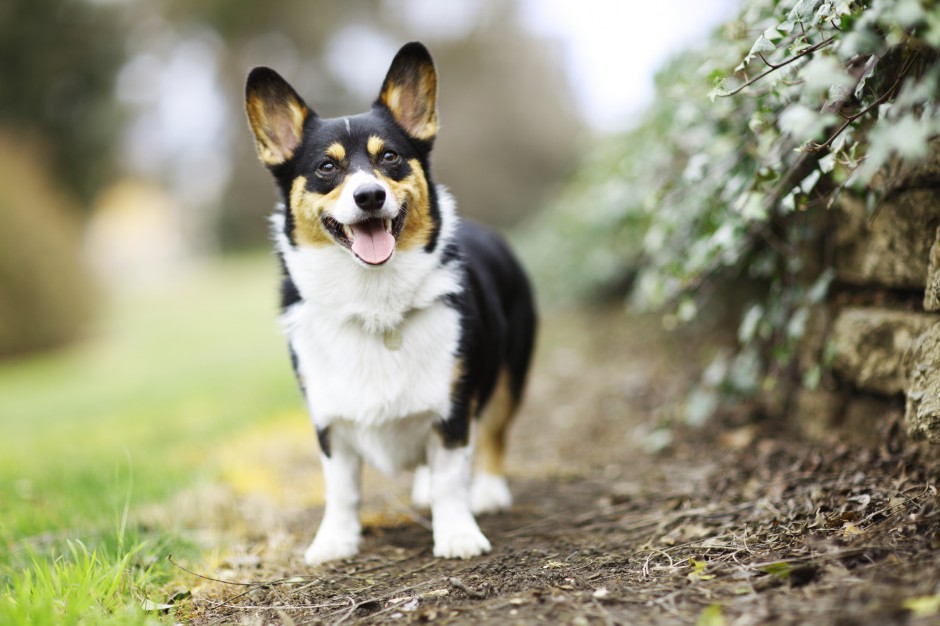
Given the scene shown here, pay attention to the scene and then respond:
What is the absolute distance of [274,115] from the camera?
3092 mm

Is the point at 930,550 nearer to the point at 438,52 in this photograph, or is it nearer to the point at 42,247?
the point at 42,247

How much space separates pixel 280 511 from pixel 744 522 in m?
2.15

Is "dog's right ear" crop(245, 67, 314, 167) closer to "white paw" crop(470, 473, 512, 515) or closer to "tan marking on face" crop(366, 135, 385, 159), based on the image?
"tan marking on face" crop(366, 135, 385, 159)

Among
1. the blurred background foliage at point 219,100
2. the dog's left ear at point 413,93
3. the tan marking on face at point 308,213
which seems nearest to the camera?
the tan marking on face at point 308,213

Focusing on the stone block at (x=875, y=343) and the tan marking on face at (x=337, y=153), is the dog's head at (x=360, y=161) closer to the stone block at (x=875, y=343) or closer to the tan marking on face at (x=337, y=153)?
the tan marking on face at (x=337, y=153)

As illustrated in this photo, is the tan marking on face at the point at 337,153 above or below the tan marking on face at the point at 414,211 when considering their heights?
above

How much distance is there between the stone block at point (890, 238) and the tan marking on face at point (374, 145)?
1.74 metres

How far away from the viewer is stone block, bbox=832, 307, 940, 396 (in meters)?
2.78

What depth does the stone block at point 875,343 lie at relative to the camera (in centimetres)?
278

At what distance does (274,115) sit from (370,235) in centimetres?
70

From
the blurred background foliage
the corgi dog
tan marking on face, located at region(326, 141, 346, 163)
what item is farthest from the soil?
the blurred background foliage

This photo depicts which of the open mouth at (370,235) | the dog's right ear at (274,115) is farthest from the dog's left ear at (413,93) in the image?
the open mouth at (370,235)

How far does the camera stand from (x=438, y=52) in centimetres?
2417

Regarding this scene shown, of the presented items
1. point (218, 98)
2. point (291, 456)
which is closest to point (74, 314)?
point (218, 98)
